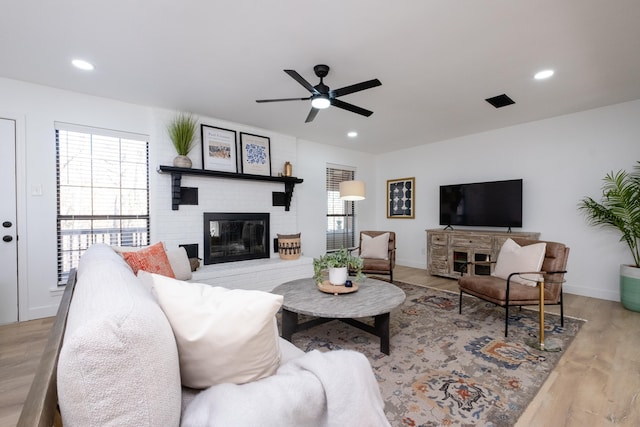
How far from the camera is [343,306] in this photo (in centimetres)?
223

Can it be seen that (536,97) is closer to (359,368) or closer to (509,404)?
(509,404)

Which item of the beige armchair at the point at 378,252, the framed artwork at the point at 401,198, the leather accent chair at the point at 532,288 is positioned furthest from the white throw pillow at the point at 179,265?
the framed artwork at the point at 401,198

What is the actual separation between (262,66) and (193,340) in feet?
8.24

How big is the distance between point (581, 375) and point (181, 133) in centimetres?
459

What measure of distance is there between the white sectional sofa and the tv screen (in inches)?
173

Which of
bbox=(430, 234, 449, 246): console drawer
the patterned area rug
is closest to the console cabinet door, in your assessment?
bbox=(430, 234, 449, 246): console drawer

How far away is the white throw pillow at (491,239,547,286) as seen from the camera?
2.79 m

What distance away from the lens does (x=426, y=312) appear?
324 cm

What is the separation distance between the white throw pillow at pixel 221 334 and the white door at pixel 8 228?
130 inches

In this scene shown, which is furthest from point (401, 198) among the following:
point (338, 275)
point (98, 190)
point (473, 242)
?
point (98, 190)

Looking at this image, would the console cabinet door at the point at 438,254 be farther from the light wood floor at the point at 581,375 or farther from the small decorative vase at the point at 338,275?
the small decorative vase at the point at 338,275

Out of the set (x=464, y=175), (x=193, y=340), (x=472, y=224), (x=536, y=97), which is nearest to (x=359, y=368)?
(x=193, y=340)

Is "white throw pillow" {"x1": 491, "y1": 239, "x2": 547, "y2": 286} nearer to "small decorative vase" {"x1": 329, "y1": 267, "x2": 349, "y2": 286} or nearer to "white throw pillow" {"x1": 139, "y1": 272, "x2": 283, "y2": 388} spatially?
"small decorative vase" {"x1": 329, "y1": 267, "x2": 349, "y2": 286}

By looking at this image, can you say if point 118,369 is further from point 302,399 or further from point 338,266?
point 338,266
